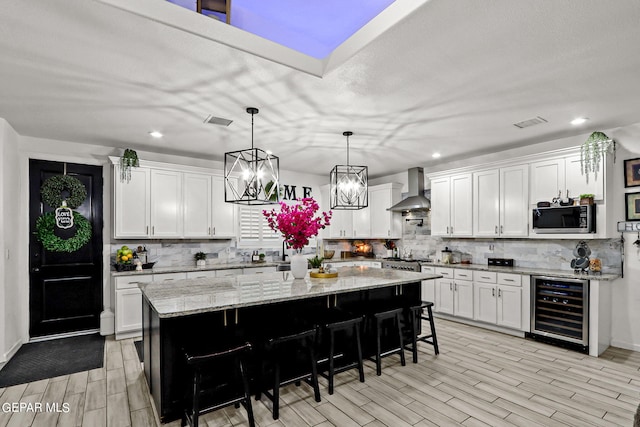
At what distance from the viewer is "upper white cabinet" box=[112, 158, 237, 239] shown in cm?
486

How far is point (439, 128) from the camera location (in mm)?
4176

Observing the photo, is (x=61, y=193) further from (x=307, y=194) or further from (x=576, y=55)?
(x=576, y=55)

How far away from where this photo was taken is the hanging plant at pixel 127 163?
474cm

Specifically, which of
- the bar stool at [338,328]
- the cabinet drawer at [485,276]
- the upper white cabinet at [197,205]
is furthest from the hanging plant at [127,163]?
the cabinet drawer at [485,276]

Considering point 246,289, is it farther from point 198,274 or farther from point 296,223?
point 198,274

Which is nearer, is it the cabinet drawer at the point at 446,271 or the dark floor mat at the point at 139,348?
the dark floor mat at the point at 139,348

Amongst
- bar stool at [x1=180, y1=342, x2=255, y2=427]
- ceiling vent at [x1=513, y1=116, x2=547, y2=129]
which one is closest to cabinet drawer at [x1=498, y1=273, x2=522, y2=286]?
ceiling vent at [x1=513, y1=116, x2=547, y2=129]

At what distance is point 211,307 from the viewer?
2389mm

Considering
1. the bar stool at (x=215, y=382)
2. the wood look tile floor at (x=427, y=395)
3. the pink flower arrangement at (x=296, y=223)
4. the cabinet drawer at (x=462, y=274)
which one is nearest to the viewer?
the bar stool at (x=215, y=382)

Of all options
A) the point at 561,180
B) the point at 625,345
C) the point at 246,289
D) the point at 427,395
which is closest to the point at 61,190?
the point at 246,289

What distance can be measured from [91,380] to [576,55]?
4991mm

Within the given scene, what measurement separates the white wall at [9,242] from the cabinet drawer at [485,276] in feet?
19.5

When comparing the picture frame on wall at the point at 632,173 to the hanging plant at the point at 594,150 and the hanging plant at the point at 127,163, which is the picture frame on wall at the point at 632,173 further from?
the hanging plant at the point at 127,163

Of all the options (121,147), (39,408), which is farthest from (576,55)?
(121,147)
